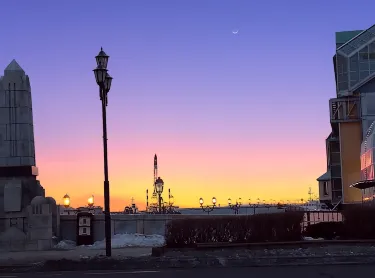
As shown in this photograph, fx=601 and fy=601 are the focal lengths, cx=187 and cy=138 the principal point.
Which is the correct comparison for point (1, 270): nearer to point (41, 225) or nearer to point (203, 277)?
point (203, 277)

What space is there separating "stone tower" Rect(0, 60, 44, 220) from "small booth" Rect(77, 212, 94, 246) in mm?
2487

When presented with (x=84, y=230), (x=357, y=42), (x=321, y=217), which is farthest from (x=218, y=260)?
(x=357, y=42)

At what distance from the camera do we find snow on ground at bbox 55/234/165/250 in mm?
25516

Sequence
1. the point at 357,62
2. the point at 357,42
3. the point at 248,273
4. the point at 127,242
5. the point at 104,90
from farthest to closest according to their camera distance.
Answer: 1. the point at 357,42
2. the point at 357,62
3. the point at 127,242
4. the point at 104,90
5. the point at 248,273

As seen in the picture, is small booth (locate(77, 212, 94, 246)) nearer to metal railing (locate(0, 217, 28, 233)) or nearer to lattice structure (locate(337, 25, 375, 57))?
→ metal railing (locate(0, 217, 28, 233))

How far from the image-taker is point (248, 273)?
14.8 m

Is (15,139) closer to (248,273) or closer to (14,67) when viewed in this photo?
(14,67)

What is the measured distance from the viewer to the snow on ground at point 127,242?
2552 cm

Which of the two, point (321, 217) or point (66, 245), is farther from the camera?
point (66, 245)

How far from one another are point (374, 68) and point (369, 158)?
12.4 m

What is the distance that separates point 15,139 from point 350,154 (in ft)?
112

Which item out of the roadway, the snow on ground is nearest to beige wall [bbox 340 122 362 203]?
the snow on ground

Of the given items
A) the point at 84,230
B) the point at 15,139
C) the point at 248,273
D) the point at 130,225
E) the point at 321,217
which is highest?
the point at 15,139

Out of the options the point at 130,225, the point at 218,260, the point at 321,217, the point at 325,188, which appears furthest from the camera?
the point at 325,188
